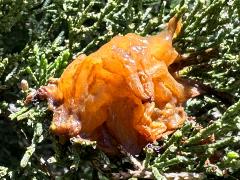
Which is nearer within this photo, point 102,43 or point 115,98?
point 115,98

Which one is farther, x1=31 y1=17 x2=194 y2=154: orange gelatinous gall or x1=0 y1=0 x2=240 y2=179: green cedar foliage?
x1=0 y1=0 x2=240 y2=179: green cedar foliage

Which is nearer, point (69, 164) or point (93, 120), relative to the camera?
point (93, 120)

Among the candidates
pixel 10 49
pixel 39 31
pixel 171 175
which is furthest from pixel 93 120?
pixel 10 49

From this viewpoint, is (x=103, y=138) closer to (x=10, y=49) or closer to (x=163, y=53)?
(x=163, y=53)

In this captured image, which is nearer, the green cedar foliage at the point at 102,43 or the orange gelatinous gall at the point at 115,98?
the orange gelatinous gall at the point at 115,98
